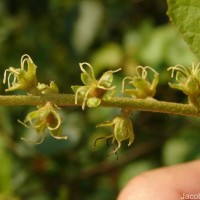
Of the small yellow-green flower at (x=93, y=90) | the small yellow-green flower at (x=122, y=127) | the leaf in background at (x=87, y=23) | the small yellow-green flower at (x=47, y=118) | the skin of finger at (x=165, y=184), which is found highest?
the leaf in background at (x=87, y=23)

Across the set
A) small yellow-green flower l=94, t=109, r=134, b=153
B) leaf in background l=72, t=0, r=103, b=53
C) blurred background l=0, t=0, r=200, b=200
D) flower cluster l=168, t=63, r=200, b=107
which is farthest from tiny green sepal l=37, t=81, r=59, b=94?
leaf in background l=72, t=0, r=103, b=53

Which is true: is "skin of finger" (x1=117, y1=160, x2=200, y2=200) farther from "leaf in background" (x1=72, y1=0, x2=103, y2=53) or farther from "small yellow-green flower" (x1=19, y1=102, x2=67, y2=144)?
"leaf in background" (x1=72, y1=0, x2=103, y2=53)

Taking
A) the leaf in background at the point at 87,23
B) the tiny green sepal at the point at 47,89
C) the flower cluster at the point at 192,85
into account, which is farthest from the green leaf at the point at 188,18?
the leaf in background at the point at 87,23

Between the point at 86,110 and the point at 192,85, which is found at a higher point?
the point at 192,85

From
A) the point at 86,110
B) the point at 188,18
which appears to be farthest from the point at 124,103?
the point at 86,110

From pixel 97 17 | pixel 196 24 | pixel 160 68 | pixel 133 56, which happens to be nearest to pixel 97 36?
pixel 97 17

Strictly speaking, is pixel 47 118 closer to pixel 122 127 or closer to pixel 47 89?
pixel 47 89

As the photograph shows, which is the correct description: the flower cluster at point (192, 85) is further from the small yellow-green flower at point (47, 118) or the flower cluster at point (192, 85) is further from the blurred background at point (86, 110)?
the blurred background at point (86, 110)
